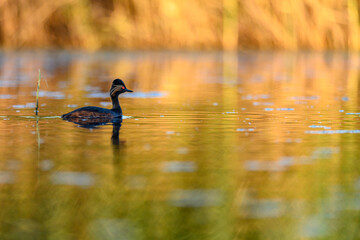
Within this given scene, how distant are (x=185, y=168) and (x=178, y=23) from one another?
20.4 m

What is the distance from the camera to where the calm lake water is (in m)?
4.91


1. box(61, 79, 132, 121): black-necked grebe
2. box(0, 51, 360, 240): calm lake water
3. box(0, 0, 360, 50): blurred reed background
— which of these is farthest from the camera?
box(0, 0, 360, 50): blurred reed background

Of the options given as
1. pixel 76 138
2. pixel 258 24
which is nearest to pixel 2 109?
pixel 76 138

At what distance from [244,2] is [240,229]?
75.7ft

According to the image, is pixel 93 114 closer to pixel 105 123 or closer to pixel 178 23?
pixel 105 123

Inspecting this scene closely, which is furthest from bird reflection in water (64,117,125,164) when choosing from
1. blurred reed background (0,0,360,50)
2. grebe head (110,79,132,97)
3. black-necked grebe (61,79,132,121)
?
blurred reed background (0,0,360,50)

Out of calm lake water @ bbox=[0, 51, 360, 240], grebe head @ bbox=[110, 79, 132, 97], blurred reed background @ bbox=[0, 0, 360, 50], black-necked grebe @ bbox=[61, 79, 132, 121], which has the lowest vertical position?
calm lake water @ bbox=[0, 51, 360, 240]

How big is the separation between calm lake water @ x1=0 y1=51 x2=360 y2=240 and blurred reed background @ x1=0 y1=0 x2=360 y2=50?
11694mm

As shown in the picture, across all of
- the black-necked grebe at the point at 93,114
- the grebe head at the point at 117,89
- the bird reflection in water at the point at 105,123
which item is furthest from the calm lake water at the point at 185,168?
the grebe head at the point at 117,89

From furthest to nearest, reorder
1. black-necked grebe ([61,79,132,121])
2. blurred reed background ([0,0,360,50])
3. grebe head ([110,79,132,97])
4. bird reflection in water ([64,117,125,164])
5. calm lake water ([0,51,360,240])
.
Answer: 1. blurred reed background ([0,0,360,50])
2. grebe head ([110,79,132,97])
3. black-necked grebe ([61,79,132,121])
4. bird reflection in water ([64,117,125,164])
5. calm lake water ([0,51,360,240])

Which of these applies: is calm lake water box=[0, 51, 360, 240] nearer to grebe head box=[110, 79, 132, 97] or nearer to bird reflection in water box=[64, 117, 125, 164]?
bird reflection in water box=[64, 117, 125, 164]

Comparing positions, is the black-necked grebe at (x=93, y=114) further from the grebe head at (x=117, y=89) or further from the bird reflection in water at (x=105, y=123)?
the grebe head at (x=117, y=89)

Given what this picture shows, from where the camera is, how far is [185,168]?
662 cm

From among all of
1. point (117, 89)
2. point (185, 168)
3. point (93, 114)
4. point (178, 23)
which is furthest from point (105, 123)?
point (178, 23)
